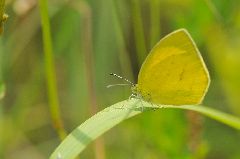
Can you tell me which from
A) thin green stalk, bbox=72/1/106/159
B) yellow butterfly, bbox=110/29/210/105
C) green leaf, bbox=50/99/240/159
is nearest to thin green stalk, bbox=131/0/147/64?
thin green stalk, bbox=72/1/106/159

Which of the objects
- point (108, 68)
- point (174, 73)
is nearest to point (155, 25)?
point (108, 68)

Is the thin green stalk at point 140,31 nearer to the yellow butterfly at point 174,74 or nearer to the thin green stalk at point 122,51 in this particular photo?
the thin green stalk at point 122,51

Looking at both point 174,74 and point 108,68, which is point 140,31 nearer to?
point 108,68

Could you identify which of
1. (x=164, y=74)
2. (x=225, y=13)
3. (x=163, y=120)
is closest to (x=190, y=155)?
(x=163, y=120)

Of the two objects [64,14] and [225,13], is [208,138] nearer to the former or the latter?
[225,13]

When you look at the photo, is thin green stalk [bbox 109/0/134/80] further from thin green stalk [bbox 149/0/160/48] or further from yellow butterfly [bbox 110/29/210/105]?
yellow butterfly [bbox 110/29/210/105]

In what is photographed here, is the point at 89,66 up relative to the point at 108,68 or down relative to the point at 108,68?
up

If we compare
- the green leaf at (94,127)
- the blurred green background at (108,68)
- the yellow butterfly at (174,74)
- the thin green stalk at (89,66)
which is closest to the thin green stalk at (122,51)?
the blurred green background at (108,68)
